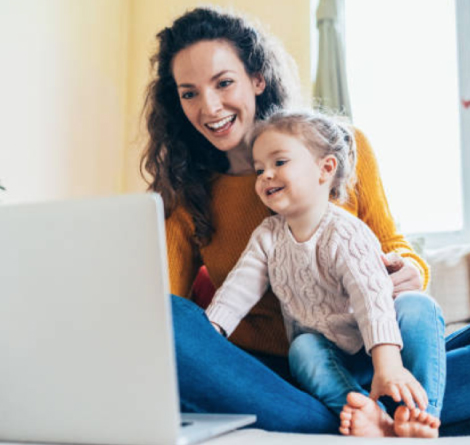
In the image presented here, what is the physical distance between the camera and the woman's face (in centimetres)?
143

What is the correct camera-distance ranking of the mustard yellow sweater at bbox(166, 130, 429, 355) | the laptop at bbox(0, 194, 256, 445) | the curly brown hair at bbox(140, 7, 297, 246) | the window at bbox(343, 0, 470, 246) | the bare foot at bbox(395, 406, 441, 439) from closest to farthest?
the laptop at bbox(0, 194, 256, 445) → the bare foot at bbox(395, 406, 441, 439) → the mustard yellow sweater at bbox(166, 130, 429, 355) → the curly brown hair at bbox(140, 7, 297, 246) → the window at bbox(343, 0, 470, 246)

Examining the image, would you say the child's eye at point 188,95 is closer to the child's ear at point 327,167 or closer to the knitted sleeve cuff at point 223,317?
the child's ear at point 327,167

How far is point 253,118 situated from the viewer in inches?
58.4

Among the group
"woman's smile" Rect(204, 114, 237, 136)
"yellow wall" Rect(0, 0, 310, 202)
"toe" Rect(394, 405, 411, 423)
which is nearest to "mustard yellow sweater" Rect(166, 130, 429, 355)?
"woman's smile" Rect(204, 114, 237, 136)

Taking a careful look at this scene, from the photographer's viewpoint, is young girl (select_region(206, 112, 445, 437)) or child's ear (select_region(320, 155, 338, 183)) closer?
young girl (select_region(206, 112, 445, 437))

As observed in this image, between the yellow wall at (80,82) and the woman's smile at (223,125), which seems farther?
the yellow wall at (80,82)

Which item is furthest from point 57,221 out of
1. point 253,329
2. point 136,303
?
point 253,329

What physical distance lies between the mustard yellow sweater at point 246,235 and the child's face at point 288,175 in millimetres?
220

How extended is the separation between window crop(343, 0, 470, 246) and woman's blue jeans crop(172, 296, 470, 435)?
85.4 inches

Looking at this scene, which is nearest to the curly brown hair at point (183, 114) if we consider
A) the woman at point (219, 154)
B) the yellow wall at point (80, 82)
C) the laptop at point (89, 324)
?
the woman at point (219, 154)

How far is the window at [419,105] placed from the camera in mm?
2934

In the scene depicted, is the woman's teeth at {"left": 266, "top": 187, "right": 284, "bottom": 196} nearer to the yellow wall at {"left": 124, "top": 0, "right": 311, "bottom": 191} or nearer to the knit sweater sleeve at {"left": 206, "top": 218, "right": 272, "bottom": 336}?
the knit sweater sleeve at {"left": 206, "top": 218, "right": 272, "bottom": 336}

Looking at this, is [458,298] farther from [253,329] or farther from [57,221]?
[57,221]

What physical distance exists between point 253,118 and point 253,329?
499 mm
